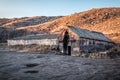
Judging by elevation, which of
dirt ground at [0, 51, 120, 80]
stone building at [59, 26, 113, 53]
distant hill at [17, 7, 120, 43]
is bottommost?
dirt ground at [0, 51, 120, 80]

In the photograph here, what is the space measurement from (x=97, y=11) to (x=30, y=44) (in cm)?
7408

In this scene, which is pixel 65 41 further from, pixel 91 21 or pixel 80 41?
pixel 91 21

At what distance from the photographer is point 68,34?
54.5 m

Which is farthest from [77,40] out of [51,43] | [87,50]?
[51,43]

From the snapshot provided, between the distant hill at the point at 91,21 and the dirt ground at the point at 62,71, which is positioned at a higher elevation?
the distant hill at the point at 91,21

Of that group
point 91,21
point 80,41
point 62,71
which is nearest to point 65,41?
point 80,41

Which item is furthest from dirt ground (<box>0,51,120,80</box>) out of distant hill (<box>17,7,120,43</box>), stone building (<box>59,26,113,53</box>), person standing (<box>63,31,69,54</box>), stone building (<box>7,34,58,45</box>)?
distant hill (<box>17,7,120,43</box>)

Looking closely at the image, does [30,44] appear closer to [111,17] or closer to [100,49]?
[100,49]

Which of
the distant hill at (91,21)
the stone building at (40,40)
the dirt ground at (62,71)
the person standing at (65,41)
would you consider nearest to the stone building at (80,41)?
the person standing at (65,41)

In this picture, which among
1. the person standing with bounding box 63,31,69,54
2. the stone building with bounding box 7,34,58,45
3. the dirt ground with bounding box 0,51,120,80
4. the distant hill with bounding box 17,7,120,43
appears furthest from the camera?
the distant hill with bounding box 17,7,120,43

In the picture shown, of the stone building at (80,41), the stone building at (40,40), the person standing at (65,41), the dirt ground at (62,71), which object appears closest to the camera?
the dirt ground at (62,71)

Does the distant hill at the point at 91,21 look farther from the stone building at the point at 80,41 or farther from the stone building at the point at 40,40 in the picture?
the stone building at the point at 80,41

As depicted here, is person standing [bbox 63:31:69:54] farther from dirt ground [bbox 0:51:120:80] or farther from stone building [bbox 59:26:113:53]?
dirt ground [bbox 0:51:120:80]

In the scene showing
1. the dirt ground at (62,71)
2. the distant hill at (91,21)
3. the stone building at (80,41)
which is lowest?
the dirt ground at (62,71)
